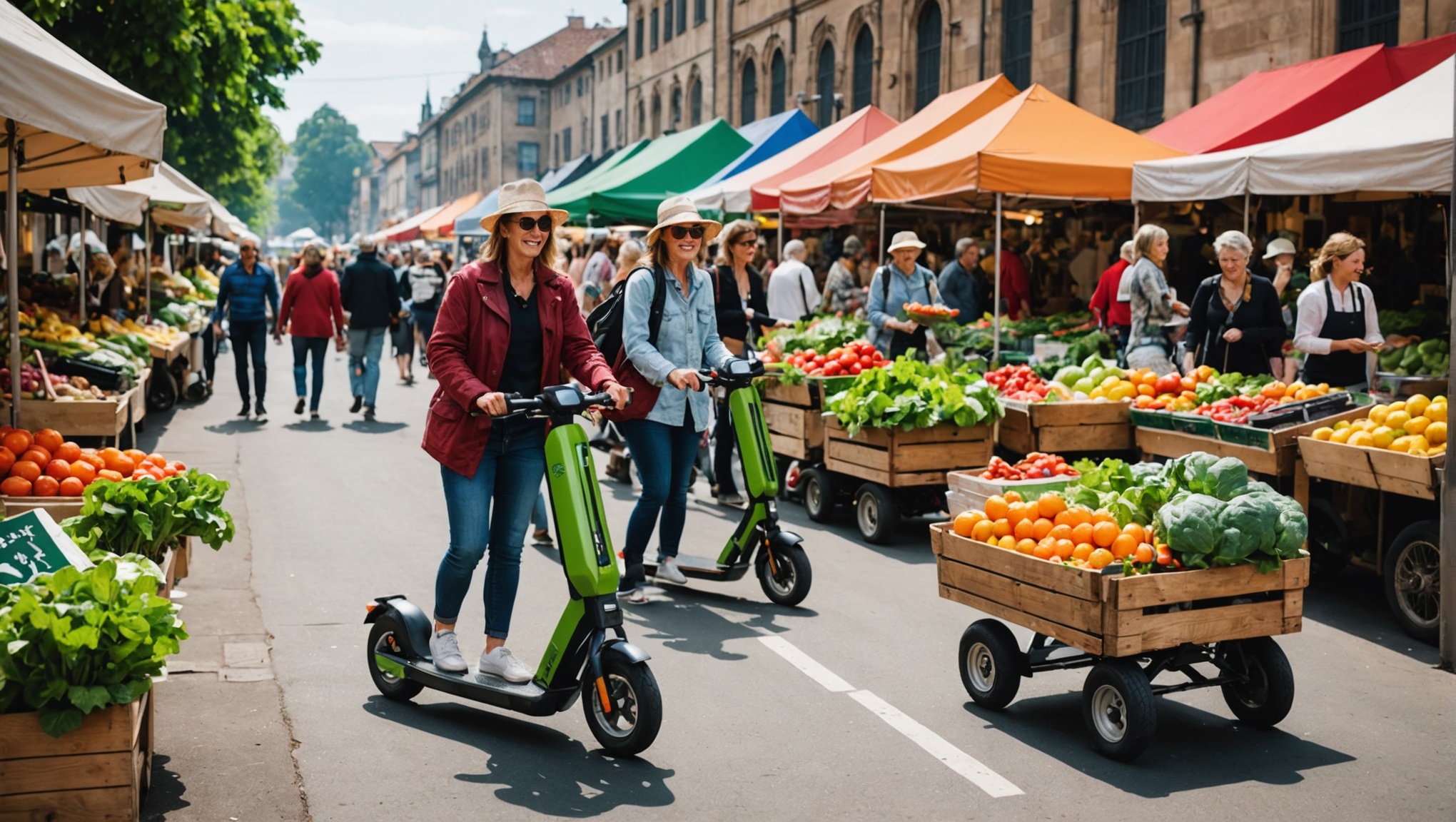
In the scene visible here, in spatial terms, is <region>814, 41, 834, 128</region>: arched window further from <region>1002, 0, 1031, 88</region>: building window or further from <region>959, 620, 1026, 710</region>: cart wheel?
<region>959, 620, 1026, 710</region>: cart wheel

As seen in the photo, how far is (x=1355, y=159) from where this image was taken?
1004cm

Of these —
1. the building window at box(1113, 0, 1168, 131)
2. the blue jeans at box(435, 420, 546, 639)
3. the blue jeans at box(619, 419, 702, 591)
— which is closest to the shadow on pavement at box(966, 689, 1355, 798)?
the blue jeans at box(435, 420, 546, 639)

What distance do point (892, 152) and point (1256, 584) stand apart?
10906 mm

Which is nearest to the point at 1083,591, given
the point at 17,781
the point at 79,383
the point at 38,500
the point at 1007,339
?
the point at 17,781

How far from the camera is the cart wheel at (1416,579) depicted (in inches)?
278

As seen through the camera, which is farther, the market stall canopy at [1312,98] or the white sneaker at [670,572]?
the market stall canopy at [1312,98]

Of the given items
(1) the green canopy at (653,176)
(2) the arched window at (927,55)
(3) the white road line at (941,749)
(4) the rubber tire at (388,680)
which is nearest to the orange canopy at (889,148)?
(1) the green canopy at (653,176)

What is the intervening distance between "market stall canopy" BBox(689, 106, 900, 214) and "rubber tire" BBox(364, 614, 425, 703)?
499 inches

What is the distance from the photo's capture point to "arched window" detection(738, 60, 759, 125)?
140 feet

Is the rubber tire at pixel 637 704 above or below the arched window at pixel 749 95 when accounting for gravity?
below

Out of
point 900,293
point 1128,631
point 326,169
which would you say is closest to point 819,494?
point 900,293

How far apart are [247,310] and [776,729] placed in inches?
492

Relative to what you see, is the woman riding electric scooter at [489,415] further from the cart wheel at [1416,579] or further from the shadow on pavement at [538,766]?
the cart wheel at [1416,579]

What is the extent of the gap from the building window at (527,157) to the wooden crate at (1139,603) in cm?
8593
